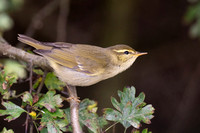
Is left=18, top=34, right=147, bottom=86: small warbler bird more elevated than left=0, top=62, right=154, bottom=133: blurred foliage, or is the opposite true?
left=18, top=34, right=147, bottom=86: small warbler bird

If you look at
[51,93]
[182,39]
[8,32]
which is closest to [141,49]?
[182,39]

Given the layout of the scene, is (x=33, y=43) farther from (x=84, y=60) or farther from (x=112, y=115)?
(x=112, y=115)

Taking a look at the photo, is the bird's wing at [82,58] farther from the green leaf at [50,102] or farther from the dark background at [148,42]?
the dark background at [148,42]

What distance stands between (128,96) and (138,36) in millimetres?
4703

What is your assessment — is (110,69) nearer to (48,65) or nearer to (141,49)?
(48,65)

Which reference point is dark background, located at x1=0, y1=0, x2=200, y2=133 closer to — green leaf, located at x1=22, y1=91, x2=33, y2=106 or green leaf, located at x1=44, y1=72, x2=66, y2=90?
green leaf, located at x1=44, y1=72, x2=66, y2=90

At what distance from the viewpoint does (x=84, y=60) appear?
129 inches

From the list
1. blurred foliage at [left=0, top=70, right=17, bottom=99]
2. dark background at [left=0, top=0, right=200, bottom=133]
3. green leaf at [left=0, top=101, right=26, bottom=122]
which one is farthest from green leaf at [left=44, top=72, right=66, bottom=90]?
dark background at [left=0, top=0, right=200, bottom=133]

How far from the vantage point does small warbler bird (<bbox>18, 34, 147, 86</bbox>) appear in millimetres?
3047

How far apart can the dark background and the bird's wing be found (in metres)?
2.91

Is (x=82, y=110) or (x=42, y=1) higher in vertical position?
(x=42, y=1)

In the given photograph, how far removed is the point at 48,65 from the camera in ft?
9.15

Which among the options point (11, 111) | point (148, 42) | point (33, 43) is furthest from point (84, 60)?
point (148, 42)

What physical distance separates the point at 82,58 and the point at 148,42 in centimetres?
387
